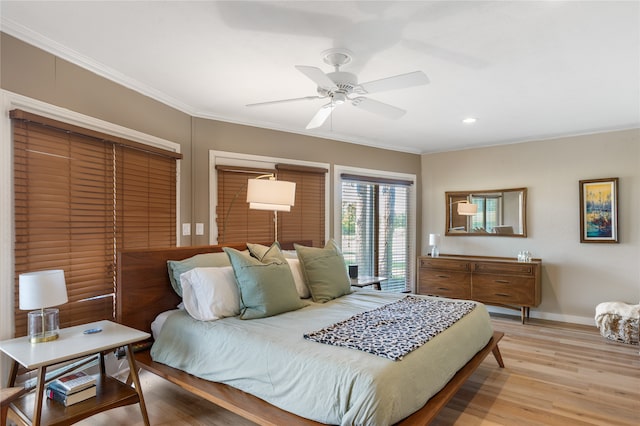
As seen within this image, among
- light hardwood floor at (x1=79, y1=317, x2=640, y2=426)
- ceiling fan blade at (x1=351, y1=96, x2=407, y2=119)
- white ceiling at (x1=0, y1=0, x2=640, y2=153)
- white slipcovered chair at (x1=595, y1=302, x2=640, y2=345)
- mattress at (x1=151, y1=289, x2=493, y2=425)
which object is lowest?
light hardwood floor at (x1=79, y1=317, x2=640, y2=426)

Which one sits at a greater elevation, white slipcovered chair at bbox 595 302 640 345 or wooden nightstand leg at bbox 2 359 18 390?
wooden nightstand leg at bbox 2 359 18 390

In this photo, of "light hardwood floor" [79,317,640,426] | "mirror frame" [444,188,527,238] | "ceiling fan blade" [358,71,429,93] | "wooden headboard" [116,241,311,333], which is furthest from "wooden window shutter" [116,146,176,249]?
"mirror frame" [444,188,527,238]

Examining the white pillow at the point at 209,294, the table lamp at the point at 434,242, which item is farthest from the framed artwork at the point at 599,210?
the white pillow at the point at 209,294

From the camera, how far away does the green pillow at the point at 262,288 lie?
2629mm

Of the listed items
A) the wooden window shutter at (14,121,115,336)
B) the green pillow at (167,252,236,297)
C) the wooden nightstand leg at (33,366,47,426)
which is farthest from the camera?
the green pillow at (167,252,236,297)

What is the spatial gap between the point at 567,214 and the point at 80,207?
17.9 feet

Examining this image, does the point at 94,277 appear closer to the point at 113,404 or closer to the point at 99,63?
the point at 113,404

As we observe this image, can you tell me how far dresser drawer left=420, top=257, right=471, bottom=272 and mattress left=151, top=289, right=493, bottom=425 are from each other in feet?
7.50

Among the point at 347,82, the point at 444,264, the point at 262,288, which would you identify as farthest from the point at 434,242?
the point at 347,82

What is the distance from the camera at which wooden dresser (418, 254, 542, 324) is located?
15.2 ft

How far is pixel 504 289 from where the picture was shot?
4.77 m

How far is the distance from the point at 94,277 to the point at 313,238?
257 cm

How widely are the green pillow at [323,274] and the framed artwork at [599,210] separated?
11.1 feet

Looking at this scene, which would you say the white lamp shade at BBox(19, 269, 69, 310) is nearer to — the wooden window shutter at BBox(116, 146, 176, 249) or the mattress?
the mattress
